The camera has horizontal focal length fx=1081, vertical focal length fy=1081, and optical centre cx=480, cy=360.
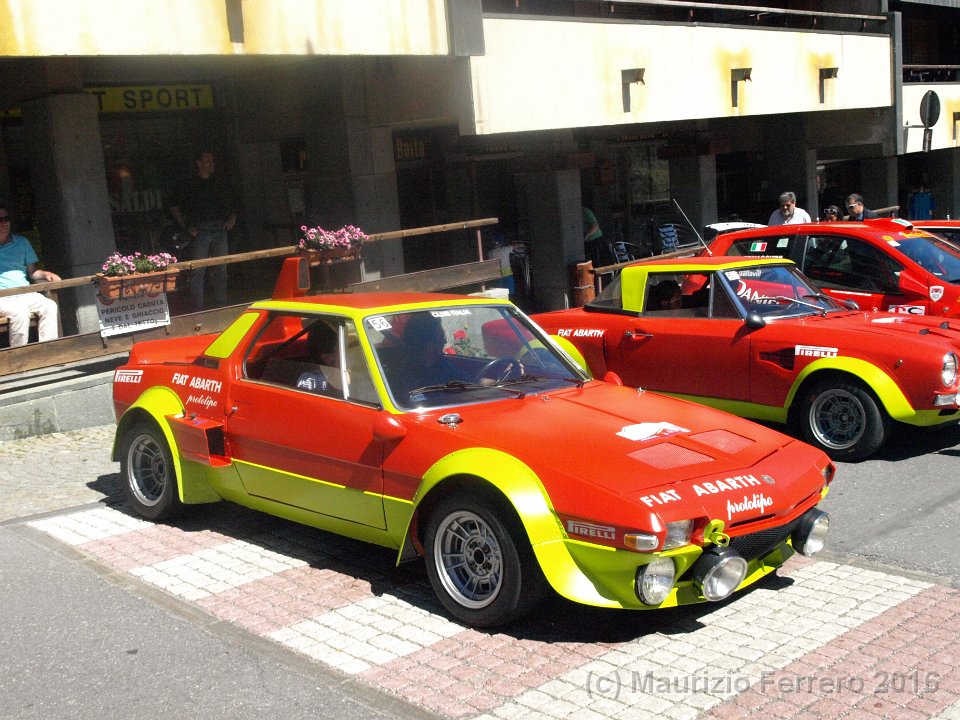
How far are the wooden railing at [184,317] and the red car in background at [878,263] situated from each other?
3.89m

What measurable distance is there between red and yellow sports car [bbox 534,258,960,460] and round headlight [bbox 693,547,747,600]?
3.59 meters

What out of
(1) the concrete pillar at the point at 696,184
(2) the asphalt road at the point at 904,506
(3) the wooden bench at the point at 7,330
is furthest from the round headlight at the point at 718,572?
(1) the concrete pillar at the point at 696,184

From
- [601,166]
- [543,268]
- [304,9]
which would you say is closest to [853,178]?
[601,166]

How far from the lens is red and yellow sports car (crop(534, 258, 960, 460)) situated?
7.80m

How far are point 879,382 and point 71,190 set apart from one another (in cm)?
830

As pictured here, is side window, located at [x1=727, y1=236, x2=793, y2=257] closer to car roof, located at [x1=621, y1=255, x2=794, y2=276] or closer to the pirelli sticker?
car roof, located at [x1=621, y1=255, x2=794, y2=276]

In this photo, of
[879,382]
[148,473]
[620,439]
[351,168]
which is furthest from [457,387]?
[351,168]

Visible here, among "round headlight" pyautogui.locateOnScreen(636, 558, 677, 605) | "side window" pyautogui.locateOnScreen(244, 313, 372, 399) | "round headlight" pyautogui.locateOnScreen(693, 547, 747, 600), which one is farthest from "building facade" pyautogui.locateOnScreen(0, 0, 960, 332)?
"round headlight" pyautogui.locateOnScreen(693, 547, 747, 600)

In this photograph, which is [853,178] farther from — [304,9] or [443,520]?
[443,520]

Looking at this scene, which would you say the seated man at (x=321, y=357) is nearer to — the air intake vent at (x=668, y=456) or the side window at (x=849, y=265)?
the air intake vent at (x=668, y=456)

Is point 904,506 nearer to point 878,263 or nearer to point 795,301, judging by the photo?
point 795,301


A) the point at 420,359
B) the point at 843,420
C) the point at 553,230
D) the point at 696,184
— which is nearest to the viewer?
the point at 420,359

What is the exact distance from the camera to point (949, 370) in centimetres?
770

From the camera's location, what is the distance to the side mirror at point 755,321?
823 cm
